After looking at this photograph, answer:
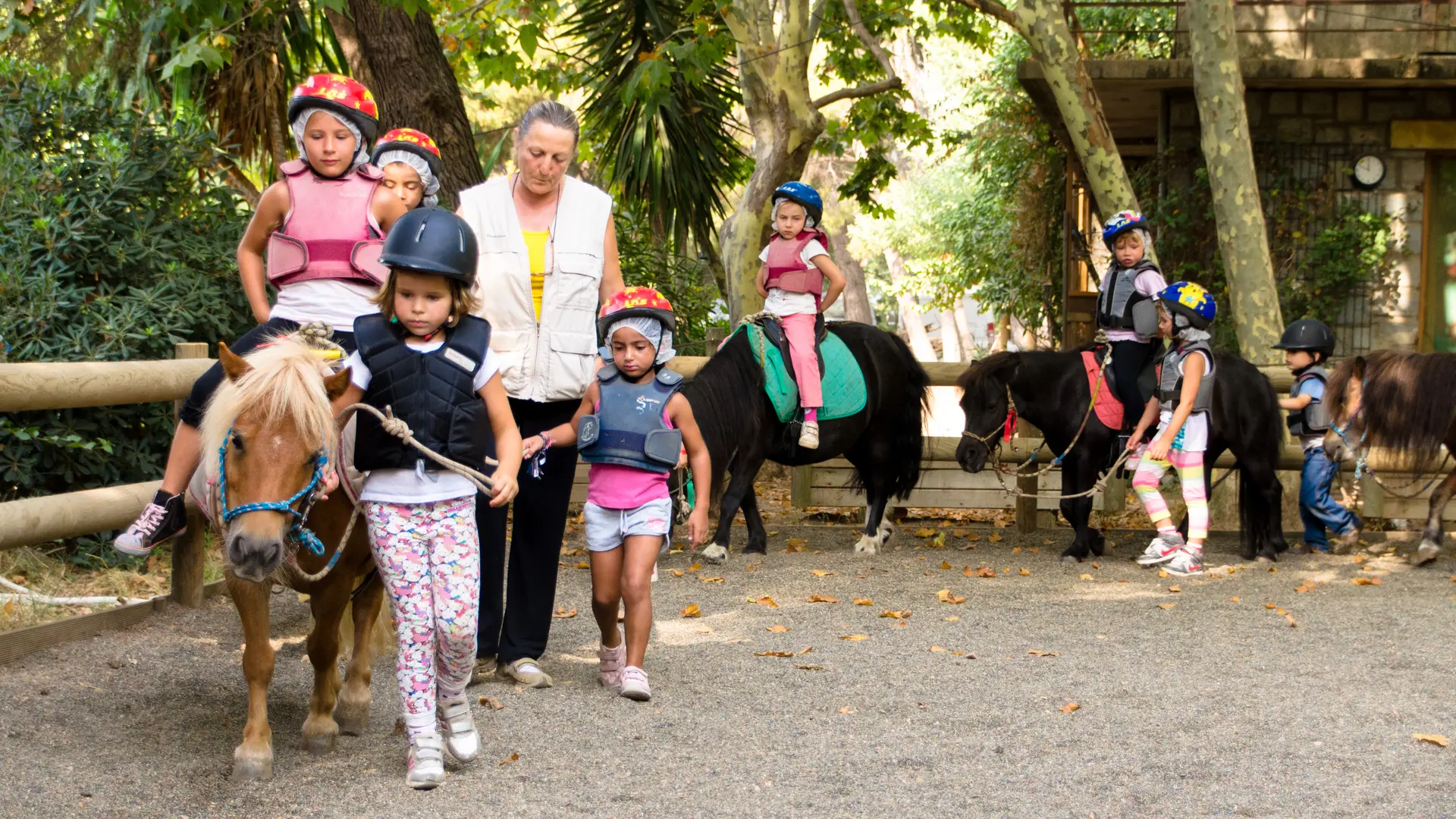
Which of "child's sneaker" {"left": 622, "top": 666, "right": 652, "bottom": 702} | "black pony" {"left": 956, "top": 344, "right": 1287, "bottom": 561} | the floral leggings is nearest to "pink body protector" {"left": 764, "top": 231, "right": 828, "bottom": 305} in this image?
"black pony" {"left": 956, "top": 344, "right": 1287, "bottom": 561}

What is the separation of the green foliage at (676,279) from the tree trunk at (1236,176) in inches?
168

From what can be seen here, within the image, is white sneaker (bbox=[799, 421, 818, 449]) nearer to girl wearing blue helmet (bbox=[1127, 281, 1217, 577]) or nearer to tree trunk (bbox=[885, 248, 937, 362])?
girl wearing blue helmet (bbox=[1127, 281, 1217, 577])

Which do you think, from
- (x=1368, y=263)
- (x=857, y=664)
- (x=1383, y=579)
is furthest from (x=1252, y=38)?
(x=857, y=664)

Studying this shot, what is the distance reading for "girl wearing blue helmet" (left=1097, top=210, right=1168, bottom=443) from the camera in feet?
26.8

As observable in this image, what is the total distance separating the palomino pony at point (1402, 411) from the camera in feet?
26.3

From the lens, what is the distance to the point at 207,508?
3.89m

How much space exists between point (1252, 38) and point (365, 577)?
11364 mm

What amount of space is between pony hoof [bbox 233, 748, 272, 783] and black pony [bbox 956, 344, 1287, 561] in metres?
5.55

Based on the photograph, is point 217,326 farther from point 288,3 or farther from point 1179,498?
point 1179,498

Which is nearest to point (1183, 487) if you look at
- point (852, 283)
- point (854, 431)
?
point (854, 431)

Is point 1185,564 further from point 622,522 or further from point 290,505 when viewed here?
point 290,505

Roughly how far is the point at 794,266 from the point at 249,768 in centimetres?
506

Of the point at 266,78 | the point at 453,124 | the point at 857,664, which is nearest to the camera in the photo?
the point at 857,664

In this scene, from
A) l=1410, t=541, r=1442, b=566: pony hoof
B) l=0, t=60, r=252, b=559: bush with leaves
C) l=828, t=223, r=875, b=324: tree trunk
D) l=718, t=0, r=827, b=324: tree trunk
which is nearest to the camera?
l=0, t=60, r=252, b=559: bush with leaves
